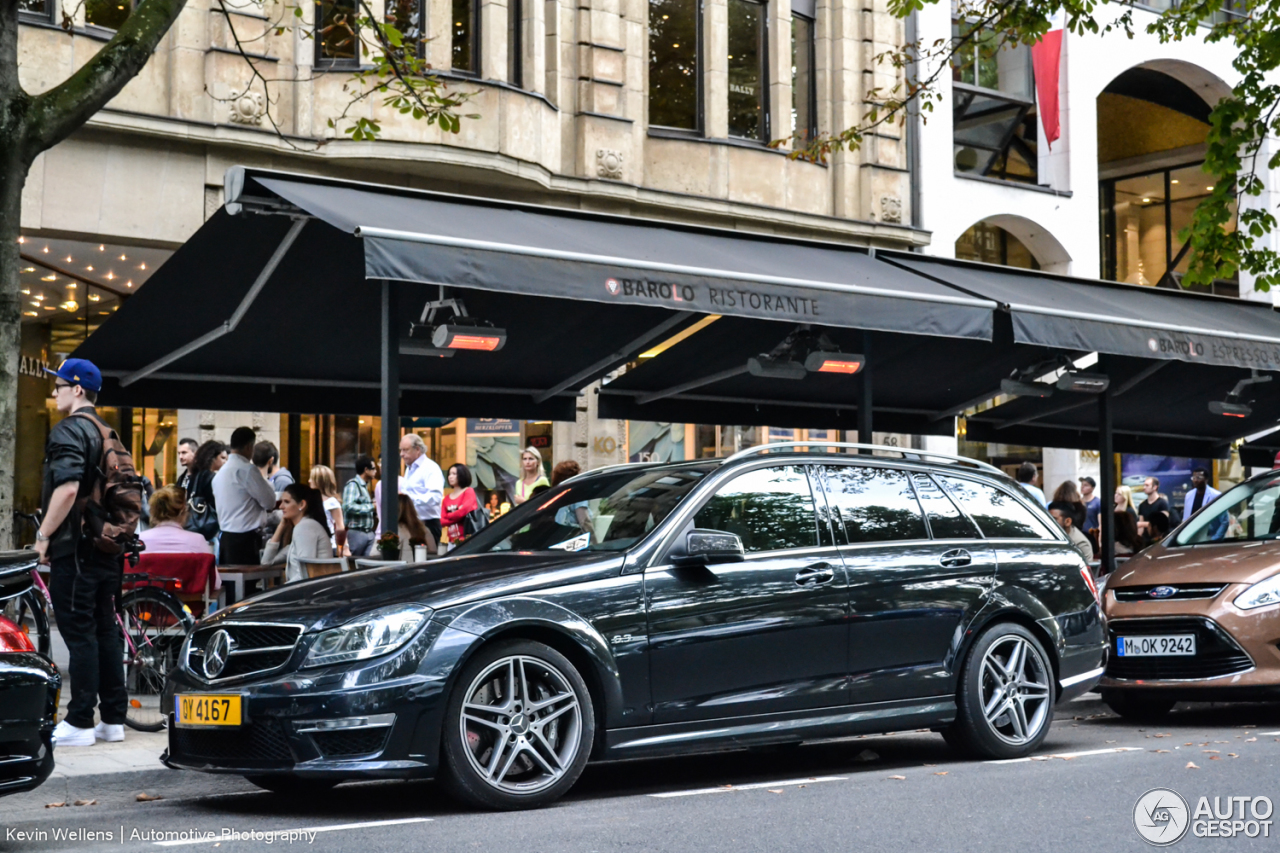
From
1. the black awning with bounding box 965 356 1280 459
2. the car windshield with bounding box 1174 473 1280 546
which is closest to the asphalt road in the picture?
the car windshield with bounding box 1174 473 1280 546

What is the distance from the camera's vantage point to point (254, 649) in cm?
691

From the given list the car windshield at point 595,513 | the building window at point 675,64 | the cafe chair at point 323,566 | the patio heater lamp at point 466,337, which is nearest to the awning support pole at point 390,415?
the patio heater lamp at point 466,337

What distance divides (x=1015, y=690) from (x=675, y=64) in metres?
14.2

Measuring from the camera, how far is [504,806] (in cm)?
684

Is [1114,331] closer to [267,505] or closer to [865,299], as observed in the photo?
[865,299]

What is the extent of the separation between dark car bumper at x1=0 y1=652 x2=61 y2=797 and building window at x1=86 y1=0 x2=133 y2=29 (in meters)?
12.2

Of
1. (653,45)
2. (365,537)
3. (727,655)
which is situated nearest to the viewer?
(727,655)

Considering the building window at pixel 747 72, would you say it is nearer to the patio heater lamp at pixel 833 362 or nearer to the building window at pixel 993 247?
the building window at pixel 993 247

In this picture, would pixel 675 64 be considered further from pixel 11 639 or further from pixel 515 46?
pixel 11 639

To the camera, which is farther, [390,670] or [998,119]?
[998,119]

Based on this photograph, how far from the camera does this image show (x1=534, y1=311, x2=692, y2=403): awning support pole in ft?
40.2

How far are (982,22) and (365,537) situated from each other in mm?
7898

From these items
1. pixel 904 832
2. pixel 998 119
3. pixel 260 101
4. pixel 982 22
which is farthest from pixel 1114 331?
pixel 998 119

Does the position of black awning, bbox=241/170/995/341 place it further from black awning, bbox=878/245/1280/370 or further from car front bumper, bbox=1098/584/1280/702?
car front bumper, bbox=1098/584/1280/702
